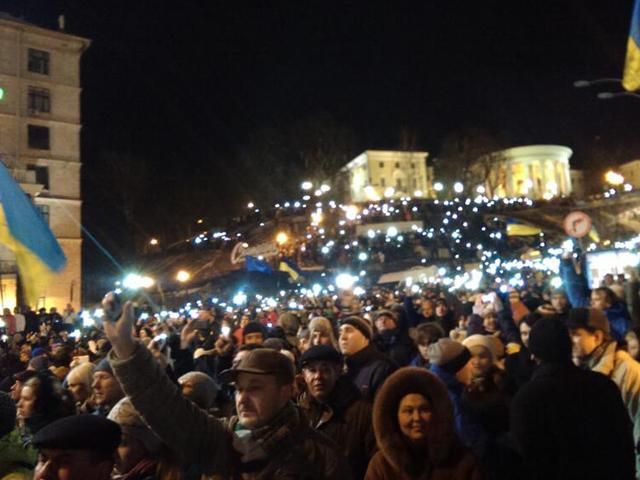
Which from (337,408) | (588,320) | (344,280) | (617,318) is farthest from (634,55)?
(344,280)

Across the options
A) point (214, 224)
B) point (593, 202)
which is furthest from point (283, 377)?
point (214, 224)

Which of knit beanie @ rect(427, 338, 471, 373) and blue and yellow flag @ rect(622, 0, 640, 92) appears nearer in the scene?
knit beanie @ rect(427, 338, 471, 373)

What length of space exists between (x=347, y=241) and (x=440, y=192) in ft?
121

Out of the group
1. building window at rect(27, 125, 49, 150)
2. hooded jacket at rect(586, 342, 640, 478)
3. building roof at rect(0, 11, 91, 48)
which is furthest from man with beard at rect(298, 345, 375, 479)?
building roof at rect(0, 11, 91, 48)

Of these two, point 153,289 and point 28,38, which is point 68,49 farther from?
point 153,289

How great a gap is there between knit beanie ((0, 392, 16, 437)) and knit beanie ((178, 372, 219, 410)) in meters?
1.17

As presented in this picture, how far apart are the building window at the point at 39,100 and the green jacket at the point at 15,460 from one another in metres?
41.3

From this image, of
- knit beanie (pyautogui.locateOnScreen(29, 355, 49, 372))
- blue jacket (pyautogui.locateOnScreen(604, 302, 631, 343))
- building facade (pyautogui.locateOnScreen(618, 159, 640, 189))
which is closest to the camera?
blue jacket (pyautogui.locateOnScreen(604, 302, 631, 343))

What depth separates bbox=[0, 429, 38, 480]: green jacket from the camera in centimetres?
270

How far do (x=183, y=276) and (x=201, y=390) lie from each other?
67.3ft

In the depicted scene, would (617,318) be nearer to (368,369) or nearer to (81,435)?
(368,369)

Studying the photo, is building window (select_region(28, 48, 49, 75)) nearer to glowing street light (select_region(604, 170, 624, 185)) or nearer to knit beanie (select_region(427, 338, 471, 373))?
glowing street light (select_region(604, 170, 624, 185))

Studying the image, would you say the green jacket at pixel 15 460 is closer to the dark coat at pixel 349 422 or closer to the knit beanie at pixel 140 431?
the knit beanie at pixel 140 431

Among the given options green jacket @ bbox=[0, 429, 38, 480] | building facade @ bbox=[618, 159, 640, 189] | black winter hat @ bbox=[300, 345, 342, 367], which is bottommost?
green jacket @ bbox=[0, 429, 38, 480]
